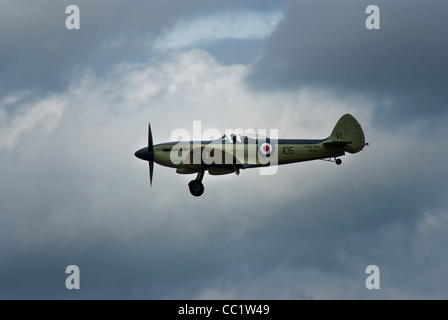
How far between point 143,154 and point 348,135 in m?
10.4

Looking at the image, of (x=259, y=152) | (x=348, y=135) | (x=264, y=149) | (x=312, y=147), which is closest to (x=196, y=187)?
(x=259, y=152)

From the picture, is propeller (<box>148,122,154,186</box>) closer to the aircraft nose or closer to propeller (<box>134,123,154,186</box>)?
propeller (<box>134,123,154,186</box>)

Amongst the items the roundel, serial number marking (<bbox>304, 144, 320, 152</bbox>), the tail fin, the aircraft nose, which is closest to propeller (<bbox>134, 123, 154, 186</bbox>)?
the aircraft nose

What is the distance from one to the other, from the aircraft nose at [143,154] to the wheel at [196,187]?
105 inches

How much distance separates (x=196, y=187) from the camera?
38.3 metres

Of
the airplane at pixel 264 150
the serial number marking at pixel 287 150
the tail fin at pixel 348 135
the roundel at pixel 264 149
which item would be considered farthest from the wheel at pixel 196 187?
the tail fin at pixel 348 135

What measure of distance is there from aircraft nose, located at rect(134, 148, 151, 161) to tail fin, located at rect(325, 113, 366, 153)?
9058 mm

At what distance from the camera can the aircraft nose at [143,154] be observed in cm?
3903

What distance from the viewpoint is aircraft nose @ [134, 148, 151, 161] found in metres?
39.0

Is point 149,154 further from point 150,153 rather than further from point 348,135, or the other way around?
point 348,135
